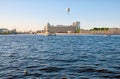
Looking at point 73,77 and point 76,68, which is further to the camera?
point 76,68

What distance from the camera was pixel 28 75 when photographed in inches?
875

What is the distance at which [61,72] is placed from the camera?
942 inches

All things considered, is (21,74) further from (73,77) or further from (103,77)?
(103,77)

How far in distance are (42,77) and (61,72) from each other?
2.90m

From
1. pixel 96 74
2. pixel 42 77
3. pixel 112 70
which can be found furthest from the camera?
pixel 112 70

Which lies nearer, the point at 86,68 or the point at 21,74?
the point at 21,74

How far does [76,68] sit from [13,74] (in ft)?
22.3

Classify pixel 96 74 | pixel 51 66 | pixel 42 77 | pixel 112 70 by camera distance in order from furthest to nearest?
pixel 51 66 → pixel 112 70 → pixel 96 74 → pixel 42 77

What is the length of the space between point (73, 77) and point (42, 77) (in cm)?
261

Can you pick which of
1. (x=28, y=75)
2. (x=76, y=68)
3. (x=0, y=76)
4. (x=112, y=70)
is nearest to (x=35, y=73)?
(x=28, y=75)

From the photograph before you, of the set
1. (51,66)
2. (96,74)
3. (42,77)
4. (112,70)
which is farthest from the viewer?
(51,66)

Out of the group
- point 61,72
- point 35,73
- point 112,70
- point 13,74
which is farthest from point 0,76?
point 112,70

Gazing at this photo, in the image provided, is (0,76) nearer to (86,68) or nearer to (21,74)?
(21,74)

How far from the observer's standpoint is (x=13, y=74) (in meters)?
22.7
